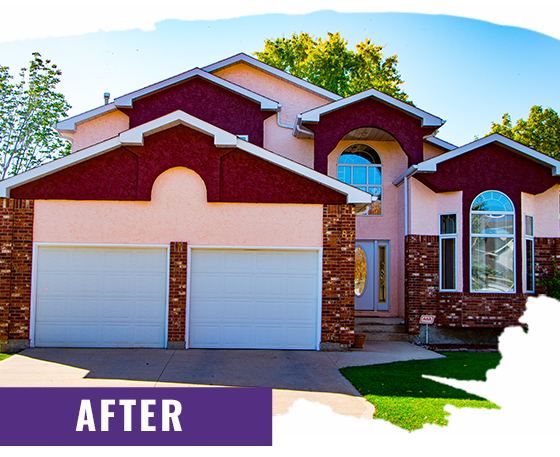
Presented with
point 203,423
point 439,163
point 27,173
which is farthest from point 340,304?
point 27,173

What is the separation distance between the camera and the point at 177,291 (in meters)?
10.4

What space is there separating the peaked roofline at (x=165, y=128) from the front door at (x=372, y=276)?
3.36 m

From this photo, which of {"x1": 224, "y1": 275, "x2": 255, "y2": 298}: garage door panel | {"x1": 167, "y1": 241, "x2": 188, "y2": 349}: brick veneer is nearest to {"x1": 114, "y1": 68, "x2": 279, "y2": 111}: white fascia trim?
{"x1": 167, "y1": 241, "x2": 188, "y2": 349}: brick veneer

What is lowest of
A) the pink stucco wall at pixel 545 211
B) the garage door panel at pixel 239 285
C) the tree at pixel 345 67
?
the garage door panel at pixel 239 285

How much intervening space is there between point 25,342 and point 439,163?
10382mm

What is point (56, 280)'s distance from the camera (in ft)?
34.4

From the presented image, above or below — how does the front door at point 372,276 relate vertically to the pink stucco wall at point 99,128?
below

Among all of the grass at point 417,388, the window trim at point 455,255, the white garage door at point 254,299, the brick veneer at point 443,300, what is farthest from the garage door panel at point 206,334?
the window trim at point 455,255

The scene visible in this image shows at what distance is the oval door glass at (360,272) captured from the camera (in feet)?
44.8

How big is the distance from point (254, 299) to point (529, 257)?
7.24 meters

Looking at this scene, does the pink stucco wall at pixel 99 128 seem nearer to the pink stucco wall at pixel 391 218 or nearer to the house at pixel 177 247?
the house at pixel 177 247

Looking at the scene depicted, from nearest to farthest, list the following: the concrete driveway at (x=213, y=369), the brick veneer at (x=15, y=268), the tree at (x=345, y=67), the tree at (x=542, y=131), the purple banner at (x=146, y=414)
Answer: the purple banner at (x=146, y=414) < the concrete driveway at (x=213, y=369) < the brick veneer at (x=15, y=268) < the tree at (x=542, y=131) < the tree at (x=345, y=67)

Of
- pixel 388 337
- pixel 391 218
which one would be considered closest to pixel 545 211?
pixel 391 218

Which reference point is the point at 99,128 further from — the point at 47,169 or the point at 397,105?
the point at 397,105
